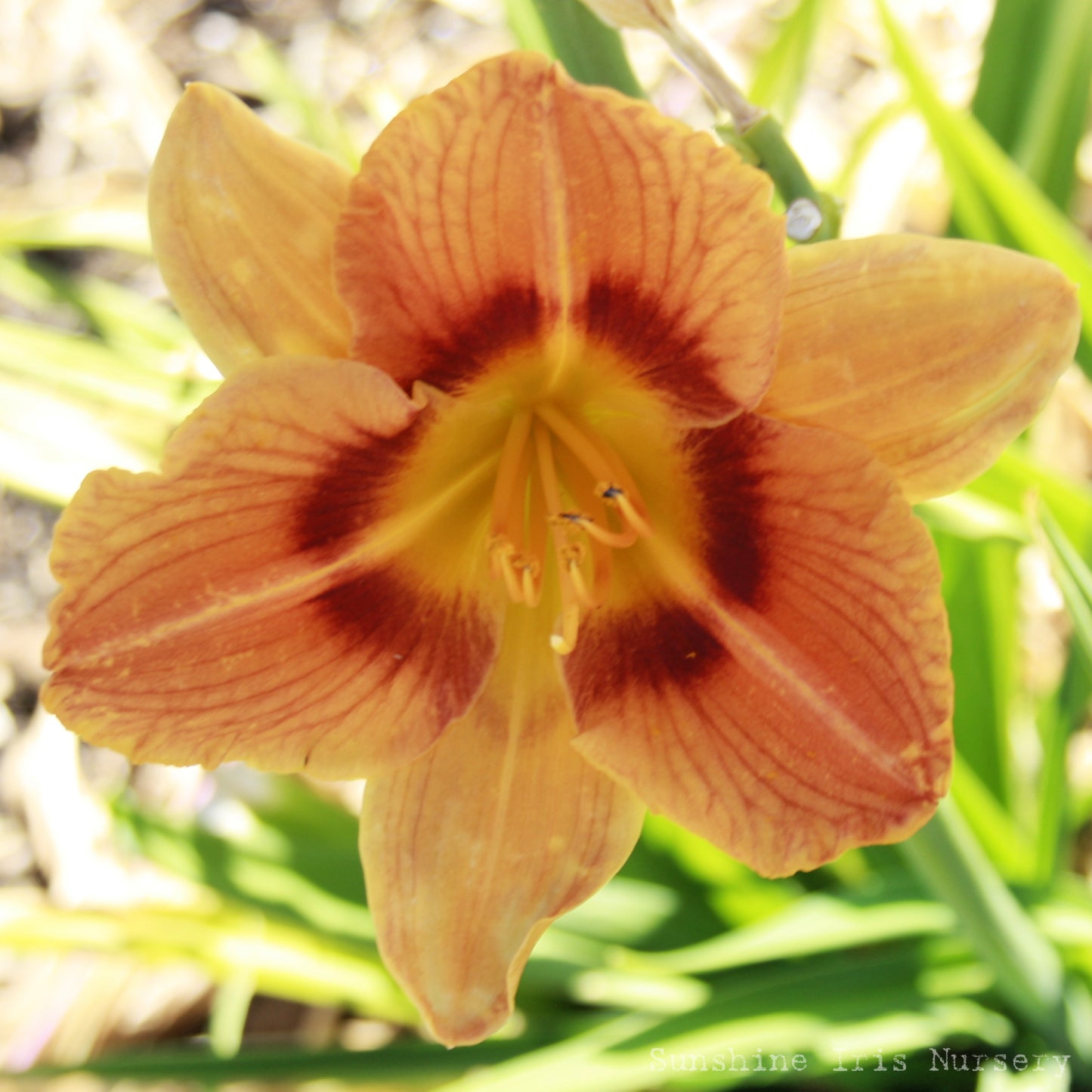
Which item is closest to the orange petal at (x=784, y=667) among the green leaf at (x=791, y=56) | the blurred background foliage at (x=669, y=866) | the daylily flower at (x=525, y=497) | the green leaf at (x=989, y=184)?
the daylily flower at (x=525, y=497)

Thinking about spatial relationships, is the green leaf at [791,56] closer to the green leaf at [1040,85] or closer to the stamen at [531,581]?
the green leaf at [1040,85]

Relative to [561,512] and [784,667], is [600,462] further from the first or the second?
[784,667]

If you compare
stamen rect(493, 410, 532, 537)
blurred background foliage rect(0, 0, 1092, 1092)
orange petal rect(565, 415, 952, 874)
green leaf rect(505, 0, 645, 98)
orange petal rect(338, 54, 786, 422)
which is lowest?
blurred background foliage rect(0, 0, 1092, 1092)

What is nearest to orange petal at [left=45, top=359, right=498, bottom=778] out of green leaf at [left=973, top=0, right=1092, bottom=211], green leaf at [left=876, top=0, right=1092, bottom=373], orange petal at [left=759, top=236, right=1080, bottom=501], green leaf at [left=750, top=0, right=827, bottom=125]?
orange petal at [left=759, top=236, right=1080, bottom=501]

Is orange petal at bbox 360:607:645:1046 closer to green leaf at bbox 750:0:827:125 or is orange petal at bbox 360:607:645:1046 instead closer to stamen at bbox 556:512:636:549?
stamen at bbox 556:512:636:549

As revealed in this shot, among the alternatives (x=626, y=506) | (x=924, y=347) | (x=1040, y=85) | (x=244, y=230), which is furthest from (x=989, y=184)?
(x=244, y=230)
